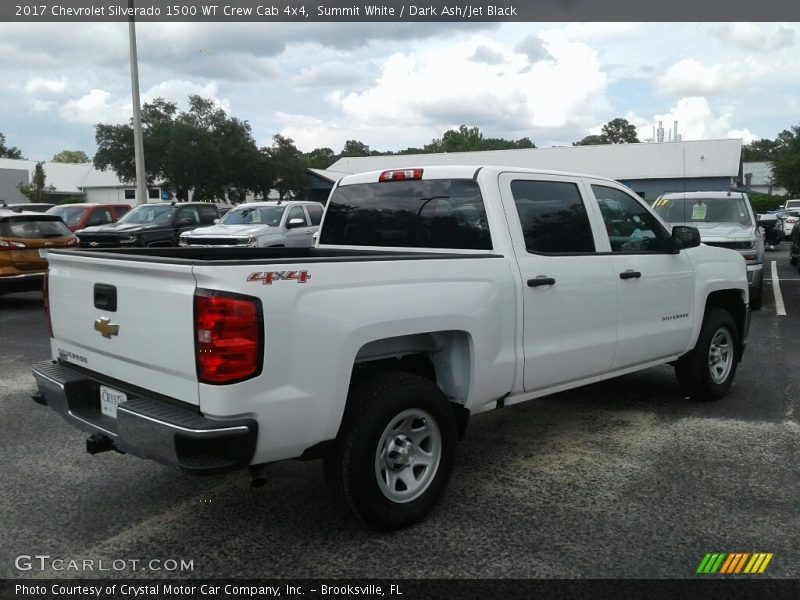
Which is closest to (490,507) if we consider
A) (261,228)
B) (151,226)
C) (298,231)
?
(261,228)

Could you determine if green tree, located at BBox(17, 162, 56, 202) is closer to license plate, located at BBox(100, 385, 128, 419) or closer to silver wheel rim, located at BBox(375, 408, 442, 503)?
license plate, located at BBox(100, 385, 128, 419)

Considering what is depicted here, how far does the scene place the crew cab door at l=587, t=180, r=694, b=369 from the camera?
5.04 metres

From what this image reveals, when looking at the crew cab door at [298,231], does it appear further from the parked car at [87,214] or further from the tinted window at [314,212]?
the parked car at [87,214]

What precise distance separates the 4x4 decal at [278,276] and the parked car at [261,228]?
11601 mm

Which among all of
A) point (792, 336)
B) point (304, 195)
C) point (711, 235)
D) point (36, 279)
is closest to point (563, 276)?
point (792, 336)

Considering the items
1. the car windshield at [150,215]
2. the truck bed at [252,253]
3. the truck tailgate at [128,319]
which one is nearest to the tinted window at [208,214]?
the car windshield at [150,215]

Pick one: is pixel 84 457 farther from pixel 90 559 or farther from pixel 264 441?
pixel 264 441

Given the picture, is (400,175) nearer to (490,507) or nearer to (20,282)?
(490,507)

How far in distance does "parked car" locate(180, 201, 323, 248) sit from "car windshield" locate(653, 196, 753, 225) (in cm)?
716

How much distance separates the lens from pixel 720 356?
6195 millimetres

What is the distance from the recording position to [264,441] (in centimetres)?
311

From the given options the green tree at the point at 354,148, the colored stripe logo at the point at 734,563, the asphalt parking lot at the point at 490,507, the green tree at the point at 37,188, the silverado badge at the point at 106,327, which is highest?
the green tree at the point at 354,148

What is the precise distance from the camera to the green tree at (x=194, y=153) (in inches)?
1780

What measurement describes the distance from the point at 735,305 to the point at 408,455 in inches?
158
